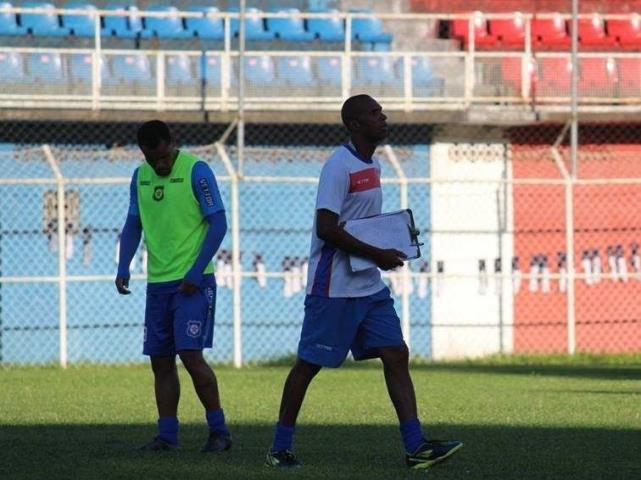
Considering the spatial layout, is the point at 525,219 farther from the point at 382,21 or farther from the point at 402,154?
the point at 382,21

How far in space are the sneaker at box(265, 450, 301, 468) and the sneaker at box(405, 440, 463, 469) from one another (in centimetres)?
59

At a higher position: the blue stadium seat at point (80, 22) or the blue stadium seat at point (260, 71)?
the blue stadium seat at point (80, 22)

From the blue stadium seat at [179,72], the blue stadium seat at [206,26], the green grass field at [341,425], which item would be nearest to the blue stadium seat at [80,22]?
the blue stadium seat at [206,26]

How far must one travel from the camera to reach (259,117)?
24031mm

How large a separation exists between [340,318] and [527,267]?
16.9 metres

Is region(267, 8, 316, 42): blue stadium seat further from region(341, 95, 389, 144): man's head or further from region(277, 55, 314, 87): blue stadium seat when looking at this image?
region(341, 95, 389, 144): man's head

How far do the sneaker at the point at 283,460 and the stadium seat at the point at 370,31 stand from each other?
1883cm

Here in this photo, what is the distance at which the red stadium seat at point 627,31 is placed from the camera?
28938 mm

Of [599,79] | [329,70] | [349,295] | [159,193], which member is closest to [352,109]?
[349,295]

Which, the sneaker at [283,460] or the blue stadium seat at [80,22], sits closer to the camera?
the sneaker at [283,460]

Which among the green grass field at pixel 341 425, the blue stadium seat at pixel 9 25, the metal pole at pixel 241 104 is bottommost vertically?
the green grass field at pixel 341 425

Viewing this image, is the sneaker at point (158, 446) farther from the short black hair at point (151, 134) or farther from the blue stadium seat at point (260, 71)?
the blue stadium seat at point (260, 71)

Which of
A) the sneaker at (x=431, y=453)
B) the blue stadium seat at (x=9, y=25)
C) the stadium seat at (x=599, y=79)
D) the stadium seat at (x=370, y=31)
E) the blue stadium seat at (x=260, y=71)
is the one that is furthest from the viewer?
the stadium seat at (x=370, y=31)

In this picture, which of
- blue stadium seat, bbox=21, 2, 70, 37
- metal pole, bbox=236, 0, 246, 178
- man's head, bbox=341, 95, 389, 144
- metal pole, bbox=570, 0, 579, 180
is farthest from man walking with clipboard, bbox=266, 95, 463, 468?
blue stadium seat, bbox=21, 2, 70, 37
